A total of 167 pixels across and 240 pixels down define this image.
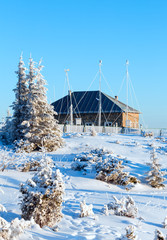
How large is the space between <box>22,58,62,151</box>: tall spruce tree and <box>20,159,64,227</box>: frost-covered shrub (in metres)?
13.3

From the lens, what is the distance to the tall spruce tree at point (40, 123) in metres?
19.5

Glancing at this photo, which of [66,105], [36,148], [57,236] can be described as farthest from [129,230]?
[66,105]

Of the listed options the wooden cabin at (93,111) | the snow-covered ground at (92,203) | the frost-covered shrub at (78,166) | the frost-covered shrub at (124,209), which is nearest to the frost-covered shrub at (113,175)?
the snow-covered ground at (92,203)

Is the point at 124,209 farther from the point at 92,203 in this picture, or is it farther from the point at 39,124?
the point at 39,124

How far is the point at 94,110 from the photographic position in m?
47.8

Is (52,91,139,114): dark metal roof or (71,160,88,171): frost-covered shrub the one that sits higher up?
(52,91,139,114): dark metal roof

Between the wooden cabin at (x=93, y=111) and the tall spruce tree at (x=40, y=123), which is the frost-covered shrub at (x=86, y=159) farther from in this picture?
the wooden cabin at (x=93, y=111)

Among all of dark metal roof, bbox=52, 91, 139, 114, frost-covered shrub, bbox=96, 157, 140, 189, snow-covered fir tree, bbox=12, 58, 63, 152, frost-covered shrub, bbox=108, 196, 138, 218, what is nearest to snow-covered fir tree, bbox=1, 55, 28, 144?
snow-covered fir tree, bbox=12, 58, 63, 152

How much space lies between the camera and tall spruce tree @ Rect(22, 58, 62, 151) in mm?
19484

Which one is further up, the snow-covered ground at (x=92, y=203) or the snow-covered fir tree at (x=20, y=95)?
the snow-covered fir tree at (x=20, y=95)

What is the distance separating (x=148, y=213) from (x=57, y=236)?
11.6ft

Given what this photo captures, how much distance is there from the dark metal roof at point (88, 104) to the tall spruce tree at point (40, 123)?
26.9m

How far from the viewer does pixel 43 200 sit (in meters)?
5.77

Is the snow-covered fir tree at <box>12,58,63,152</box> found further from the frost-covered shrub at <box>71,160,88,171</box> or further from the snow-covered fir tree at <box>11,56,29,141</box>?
the frost-covered shrub at <box>71,160,88,171</box>
